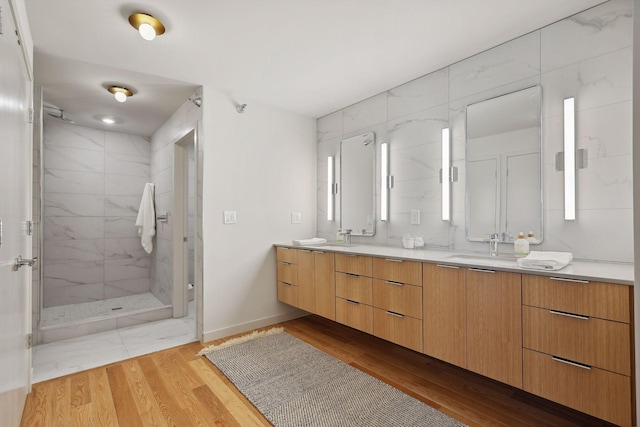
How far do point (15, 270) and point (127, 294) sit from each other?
11.6 feet

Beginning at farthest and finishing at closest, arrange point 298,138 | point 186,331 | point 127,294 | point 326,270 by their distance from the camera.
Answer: point 127,294, point 298,138, point 186,331, point 326,270

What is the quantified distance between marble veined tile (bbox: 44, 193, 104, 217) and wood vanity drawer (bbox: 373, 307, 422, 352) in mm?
4164

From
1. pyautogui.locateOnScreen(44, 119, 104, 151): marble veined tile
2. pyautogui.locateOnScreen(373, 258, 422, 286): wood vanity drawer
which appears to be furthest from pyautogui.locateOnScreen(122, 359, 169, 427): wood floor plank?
pyautogui.locateOnScreen(44, 119, 104, 151): marble veined tile

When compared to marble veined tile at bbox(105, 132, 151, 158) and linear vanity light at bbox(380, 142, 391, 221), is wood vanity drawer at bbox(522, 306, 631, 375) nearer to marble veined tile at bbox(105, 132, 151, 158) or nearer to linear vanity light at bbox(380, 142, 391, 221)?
linear vanity light at bbox(380, 142, 391, 221)

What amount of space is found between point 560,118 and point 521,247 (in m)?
0.86

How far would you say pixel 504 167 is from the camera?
7.36 ft

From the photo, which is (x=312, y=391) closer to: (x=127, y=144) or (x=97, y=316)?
(x=97, y=316)

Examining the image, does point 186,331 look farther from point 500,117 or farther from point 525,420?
point 500,117

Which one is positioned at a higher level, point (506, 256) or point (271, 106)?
point (271, 106)

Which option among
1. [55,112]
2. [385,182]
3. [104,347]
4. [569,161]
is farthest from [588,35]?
[55,112]

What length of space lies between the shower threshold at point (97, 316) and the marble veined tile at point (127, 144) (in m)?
2.14

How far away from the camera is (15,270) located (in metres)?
1.53

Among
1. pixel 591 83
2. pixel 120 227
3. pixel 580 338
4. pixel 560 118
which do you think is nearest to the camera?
pixel 580 338

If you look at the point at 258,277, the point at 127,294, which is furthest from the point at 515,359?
the point at 127,294
